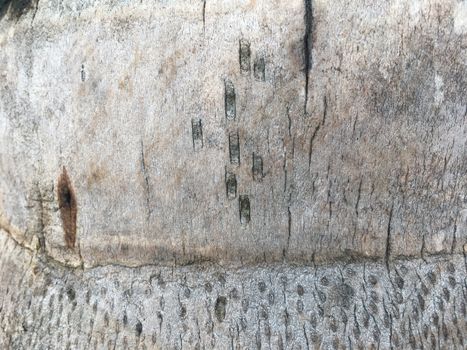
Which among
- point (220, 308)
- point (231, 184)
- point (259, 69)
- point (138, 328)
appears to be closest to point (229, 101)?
point (259, 69)

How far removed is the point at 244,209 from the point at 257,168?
123 mm

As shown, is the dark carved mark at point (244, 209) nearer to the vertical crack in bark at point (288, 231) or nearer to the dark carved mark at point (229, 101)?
the vertical crack in bark at point (288, 231)

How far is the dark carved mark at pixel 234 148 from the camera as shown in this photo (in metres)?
1.65

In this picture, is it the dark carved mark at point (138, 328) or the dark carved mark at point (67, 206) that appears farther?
the dark carved mark at point (67, 206)

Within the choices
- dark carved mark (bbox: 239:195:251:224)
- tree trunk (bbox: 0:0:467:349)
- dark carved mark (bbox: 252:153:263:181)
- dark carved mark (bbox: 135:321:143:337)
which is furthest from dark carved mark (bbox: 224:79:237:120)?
dark carved mark (bbox: 135:321:143:337)

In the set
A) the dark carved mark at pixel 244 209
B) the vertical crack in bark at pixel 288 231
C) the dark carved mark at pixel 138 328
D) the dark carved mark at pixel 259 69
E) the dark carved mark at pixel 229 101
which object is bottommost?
the dark carved mark at pixel 138 328

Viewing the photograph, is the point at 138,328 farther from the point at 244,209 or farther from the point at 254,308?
the point at 244,209

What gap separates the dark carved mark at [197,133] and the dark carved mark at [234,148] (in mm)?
80

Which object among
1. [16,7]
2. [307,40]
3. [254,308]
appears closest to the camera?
[307,40]

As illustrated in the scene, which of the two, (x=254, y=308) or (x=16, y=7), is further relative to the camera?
(x=16, y=7)

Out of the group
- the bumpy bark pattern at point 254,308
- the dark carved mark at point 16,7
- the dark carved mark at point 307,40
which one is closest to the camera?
the dark carved mark at point 307,40

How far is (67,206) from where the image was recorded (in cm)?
183

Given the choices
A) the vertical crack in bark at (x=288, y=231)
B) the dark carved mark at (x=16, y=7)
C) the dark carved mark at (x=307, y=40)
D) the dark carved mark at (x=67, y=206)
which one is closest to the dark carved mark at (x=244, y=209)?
the vertical crack in bark at (x=288, y=231)

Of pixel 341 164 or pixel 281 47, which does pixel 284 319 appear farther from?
pixel 281 47
